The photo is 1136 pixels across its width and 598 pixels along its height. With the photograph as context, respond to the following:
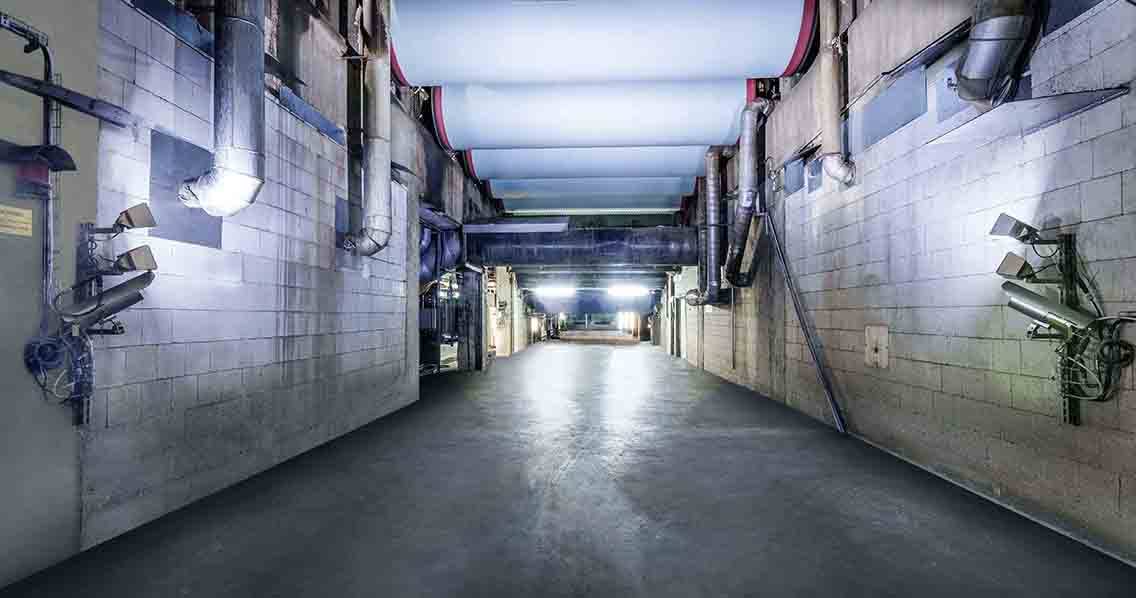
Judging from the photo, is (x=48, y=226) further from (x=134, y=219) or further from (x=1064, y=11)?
(x=1064, y=11)

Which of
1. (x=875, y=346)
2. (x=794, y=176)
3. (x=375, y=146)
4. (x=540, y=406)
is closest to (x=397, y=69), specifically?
(x=375, y=146)

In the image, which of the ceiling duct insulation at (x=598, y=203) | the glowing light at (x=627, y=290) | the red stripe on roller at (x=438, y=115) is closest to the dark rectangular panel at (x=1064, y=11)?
the red stripe on roller at (x=438, y=115)

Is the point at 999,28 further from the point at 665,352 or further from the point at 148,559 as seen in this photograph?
the point at 665,352

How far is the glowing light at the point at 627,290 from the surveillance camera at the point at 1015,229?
548 inches

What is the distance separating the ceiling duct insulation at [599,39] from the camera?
504 cm

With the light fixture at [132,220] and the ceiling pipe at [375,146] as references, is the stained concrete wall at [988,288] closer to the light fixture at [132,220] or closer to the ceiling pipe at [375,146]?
the ceiling pipe at [375,146]

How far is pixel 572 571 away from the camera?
7.65 ft

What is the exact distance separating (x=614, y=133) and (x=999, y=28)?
4.57 meters

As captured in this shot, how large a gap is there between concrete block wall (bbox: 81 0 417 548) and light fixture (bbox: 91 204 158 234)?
141 mm

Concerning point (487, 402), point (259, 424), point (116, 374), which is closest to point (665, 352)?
point (487, 402)

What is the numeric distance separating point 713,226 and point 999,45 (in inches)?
229

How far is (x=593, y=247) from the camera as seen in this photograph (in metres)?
9.30

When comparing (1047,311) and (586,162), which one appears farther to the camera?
(586,162)

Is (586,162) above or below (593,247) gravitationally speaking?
above
